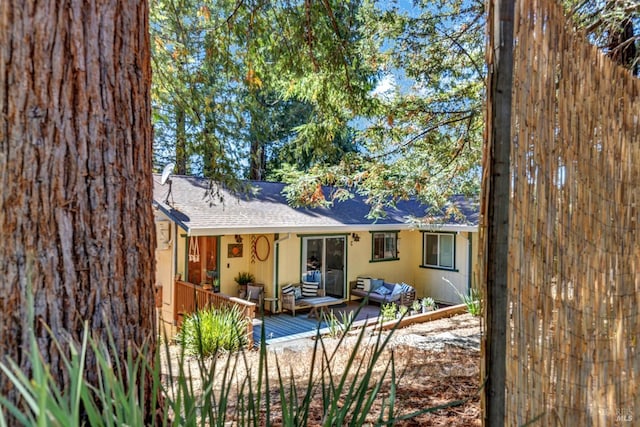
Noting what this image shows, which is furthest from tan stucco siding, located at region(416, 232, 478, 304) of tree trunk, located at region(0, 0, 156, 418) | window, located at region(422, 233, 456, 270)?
tree trunk, located at region(0, 0, 156, 418)

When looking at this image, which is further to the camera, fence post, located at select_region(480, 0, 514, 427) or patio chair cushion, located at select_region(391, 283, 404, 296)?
patio chair cushion, located at select_region(391, 283, 404, 296)

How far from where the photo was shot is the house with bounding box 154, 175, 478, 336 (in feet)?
34.9

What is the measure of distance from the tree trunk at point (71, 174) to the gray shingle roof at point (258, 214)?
24.3 ft

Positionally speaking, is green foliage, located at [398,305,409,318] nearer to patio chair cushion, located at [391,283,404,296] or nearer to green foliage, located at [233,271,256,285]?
patio chair cushion, located at [391,283,404,296]

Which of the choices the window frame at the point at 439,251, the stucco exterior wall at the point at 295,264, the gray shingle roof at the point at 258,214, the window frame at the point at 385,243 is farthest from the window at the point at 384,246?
the window frame at the point at 439,251

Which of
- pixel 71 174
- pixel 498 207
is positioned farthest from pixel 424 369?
pixel 71 174

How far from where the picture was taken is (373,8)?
7.01m

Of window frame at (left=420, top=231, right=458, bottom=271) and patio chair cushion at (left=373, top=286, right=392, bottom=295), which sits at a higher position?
window frame at (left=420, top=231, right=458, bottom=271)

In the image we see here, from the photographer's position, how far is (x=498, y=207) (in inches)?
62.8

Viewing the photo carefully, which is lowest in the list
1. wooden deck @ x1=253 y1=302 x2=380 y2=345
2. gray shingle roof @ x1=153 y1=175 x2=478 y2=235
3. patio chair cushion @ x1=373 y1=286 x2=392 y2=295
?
wooden deck @ x1=253 y1=302 x2=380 y2=345

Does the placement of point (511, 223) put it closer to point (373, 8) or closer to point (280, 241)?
point (373, 8)

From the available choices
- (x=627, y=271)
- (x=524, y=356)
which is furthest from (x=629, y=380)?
(x=524, y=356)

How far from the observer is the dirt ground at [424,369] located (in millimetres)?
3008

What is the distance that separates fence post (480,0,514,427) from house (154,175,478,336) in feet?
25.8
